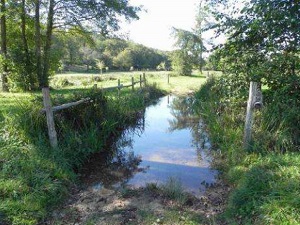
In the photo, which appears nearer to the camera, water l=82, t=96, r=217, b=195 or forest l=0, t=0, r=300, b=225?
forest l=0, t=0, r=300, b=225

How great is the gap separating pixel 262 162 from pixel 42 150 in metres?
4.58

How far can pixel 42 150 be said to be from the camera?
5855mm

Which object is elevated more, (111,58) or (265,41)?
(111,58)

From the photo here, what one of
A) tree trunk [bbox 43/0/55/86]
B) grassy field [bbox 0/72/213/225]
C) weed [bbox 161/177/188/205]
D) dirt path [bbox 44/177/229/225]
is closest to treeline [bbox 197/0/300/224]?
dirt path [bbox 44/177/229/225]

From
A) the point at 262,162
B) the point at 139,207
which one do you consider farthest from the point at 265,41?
the point at 139,207

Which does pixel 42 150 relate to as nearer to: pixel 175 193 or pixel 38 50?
pixel 175 193

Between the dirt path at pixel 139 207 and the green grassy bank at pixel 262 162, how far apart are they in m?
0.39

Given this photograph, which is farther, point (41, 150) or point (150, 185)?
point (41, 150)

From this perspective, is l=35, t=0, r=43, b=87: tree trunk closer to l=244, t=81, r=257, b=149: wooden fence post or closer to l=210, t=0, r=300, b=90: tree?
l=210, t=0, r=300, b=90: tree

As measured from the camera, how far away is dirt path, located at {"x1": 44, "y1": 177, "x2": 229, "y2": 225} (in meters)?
4.18

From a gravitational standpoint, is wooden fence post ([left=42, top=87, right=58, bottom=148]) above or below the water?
above

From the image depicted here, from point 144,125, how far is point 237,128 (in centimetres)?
490

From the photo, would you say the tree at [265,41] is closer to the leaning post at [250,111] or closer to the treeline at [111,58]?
the leaning post at [250,111]

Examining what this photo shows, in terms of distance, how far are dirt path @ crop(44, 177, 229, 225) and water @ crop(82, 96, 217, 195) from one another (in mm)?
468
